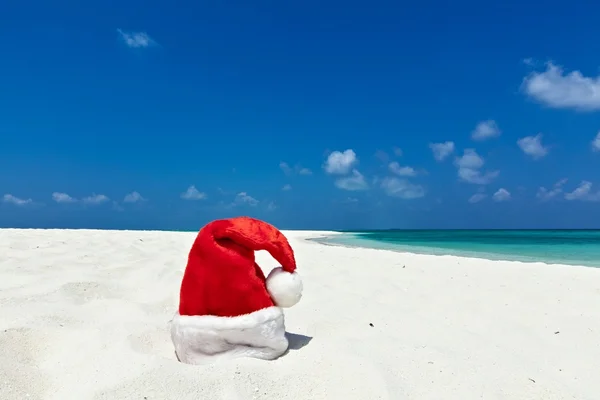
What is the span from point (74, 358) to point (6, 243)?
15.8 ft

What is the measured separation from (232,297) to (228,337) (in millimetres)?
187

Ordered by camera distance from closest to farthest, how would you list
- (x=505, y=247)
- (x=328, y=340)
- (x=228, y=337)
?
1. (x=228, y=337)
2. (x=328, y=340)
3. (x=505, y=247)

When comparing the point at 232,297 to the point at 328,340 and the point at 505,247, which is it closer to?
the point at 328,340

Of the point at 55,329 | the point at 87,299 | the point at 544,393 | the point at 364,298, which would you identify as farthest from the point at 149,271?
the point at 544,393

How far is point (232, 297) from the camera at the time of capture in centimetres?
199

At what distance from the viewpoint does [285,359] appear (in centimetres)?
202

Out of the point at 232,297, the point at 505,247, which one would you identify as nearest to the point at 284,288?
the point at 232,297

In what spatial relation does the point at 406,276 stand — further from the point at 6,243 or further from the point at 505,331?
the point at 6,243

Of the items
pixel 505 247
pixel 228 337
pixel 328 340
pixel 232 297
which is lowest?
pixel 328 340

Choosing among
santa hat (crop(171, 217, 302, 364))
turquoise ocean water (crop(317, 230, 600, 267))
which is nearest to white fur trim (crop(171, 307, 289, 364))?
santa hat (crop(171, 217, 302, 364))

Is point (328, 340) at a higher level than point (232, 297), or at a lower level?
lower

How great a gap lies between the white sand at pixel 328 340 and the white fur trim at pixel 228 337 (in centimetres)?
9

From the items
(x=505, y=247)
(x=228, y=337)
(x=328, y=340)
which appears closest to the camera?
(x=228, y=337)

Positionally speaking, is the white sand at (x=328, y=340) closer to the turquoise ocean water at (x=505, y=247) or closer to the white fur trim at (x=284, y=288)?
the white fur trim at (x=284, y=288)
